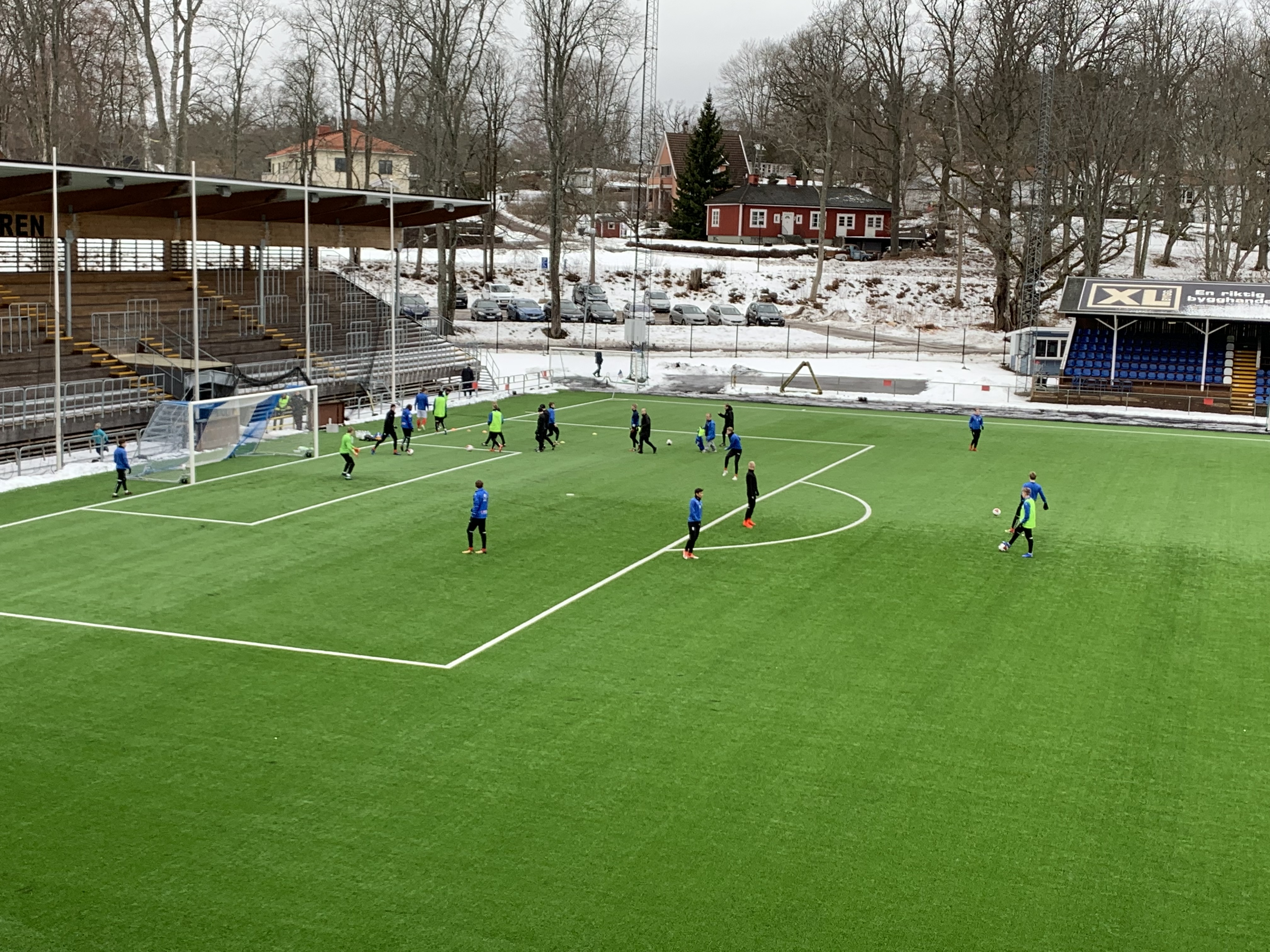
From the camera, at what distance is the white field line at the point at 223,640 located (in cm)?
1867

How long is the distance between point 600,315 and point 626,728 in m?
66.7

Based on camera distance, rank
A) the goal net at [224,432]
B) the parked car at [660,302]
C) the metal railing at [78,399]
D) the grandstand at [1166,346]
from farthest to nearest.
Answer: the parked car at [660,302]
the grandstand at [1166,346]
the metal railing at [78,399]
the goal net at [224,432]

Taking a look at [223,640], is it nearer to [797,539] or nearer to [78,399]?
[797,539]

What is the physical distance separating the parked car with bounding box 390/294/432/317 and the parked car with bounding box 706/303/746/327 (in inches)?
711

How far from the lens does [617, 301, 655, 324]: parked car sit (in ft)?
231

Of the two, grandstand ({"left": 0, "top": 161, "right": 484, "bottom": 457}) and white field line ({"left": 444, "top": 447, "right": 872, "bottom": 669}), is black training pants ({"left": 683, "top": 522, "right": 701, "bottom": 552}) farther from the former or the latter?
grandstand ({"left": 0, "top": 161, "right": 484, "bottom": 457})

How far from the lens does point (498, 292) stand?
87.7 meters


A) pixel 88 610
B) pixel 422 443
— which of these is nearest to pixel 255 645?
pixel 88 610

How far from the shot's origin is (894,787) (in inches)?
568

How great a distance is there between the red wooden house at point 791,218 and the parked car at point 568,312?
94.1 feet

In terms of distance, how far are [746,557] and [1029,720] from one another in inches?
376

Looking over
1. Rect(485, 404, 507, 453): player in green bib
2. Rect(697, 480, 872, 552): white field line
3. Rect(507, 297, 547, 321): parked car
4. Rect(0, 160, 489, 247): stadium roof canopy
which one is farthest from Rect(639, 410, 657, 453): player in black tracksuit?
Rect(507, 297, 547, 321): parked car

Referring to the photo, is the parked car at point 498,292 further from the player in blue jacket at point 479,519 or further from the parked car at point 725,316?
the player in blue jacket at point 479,519

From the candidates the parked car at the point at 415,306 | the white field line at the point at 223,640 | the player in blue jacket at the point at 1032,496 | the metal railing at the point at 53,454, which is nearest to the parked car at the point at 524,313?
the parked car at the point at 415,306
